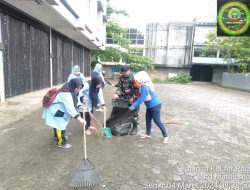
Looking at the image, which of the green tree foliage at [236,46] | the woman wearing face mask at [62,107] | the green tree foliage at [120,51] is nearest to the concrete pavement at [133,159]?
the woman wearing face mask at [62,107]

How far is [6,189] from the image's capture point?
8.45 ft

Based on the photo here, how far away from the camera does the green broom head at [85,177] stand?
2662 mm

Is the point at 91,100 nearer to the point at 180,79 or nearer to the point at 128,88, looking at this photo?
the point at 128,88

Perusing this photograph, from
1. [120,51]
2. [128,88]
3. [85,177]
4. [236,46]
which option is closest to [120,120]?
[128,88]

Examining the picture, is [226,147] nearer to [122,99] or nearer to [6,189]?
[122,99]

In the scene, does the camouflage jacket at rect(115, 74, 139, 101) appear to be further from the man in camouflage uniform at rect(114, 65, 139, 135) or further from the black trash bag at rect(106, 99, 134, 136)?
the black trash bag at rect(106, 99, 134, 136)

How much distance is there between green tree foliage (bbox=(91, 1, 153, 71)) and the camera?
2236 cm

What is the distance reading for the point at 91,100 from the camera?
487 centimetres

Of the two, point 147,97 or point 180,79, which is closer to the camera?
point 147,97

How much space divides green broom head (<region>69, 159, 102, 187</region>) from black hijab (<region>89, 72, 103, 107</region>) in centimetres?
213

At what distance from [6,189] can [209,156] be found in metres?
3.37

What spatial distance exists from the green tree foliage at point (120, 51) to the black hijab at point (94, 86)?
59.3 ft

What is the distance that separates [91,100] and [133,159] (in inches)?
75.5

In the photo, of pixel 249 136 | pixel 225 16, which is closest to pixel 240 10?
pixel 225 16
